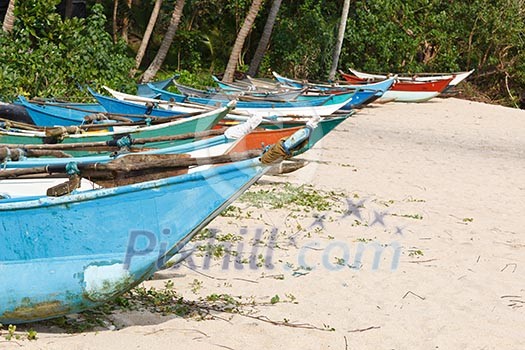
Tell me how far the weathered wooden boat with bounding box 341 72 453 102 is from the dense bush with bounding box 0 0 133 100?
28.9 ft

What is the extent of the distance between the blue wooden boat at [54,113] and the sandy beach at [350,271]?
2754 millimetres

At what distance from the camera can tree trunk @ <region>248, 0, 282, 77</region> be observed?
70.4 ft

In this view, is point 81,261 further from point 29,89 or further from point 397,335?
point 29,89

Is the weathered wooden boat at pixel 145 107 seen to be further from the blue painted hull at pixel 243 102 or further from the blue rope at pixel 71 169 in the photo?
the blue rope at pixel 71 169

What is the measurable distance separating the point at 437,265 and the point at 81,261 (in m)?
3.60

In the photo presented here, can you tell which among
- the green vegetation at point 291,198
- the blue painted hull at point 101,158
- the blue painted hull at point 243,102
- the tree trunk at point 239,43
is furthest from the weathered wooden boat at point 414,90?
the blue painted hull at point 101,158

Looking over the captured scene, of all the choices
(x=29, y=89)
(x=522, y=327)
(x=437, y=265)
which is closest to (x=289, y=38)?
(x=29, y=89)

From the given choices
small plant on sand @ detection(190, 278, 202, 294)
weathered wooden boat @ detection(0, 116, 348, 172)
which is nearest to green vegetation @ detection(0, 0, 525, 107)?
weathered wooden boat @ detection(0, 116, 348, 172)

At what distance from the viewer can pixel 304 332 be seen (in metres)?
5.45

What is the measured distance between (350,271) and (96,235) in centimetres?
277

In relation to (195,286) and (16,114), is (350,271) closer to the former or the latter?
(195,286)

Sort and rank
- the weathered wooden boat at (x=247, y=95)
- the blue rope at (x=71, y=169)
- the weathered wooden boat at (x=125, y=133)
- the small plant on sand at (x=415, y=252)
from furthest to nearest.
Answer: the weathered wooden boat at (x=247, y=95) → the weathered wooden boat at (x=125, y=133) → the small plant on sand at (x=415, y=252) → the blue rope at (x=71, y=169)

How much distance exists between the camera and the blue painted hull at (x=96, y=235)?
474 cm

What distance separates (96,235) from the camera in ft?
15.8
